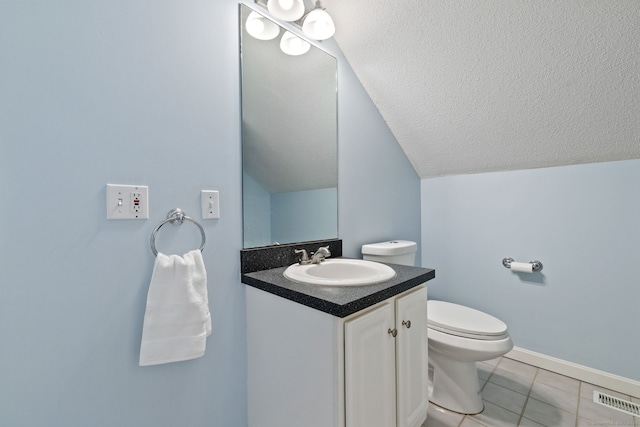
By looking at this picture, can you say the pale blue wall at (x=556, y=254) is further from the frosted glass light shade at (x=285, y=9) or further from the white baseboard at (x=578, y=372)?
the frosted glass light shade at (x=285, y=9)

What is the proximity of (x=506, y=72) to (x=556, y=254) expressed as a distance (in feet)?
3.91

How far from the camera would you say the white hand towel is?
908mm

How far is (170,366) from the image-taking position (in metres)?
1.01

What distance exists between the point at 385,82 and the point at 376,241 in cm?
104

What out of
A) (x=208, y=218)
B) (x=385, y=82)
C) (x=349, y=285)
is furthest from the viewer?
(x=385, y=82)

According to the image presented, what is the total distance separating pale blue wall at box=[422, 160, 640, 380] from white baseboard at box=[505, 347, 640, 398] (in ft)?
0.11

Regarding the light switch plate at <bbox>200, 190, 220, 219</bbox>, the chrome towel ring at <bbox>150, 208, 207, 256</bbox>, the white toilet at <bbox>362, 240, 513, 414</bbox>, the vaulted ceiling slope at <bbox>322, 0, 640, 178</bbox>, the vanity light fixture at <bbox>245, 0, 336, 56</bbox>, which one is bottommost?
the white toilet at <bbox>362, 240, 513, 414</bbox>

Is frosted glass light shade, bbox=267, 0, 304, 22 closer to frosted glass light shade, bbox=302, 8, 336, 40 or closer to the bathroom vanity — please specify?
frosted glass light shade, bbox=302, 8, 336, 40

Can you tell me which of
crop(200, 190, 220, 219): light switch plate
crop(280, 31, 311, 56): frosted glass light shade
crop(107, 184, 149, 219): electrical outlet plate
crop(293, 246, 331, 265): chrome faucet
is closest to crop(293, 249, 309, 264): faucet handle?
crop(293, 246, 331, 265): chrome faucet

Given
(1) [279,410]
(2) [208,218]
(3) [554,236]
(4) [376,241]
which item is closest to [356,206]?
(4) [376,241]

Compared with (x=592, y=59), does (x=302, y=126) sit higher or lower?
lower

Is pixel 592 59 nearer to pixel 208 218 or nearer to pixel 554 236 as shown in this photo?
pixel 554 236

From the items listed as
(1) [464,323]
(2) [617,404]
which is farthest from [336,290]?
(2) [617,404]

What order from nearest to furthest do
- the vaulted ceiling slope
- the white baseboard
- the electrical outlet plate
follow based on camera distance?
the electrical outlet plate
the vaulted ceiling slope
the white baseboard
